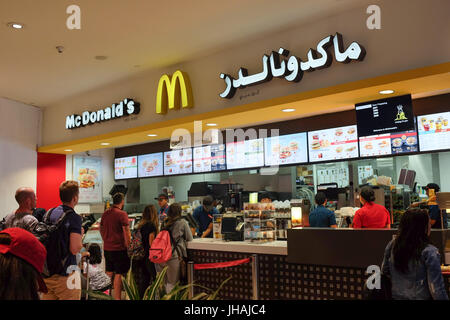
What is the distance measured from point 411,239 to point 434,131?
3474 millimetres

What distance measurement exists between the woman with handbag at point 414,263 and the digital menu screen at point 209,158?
5.40 m

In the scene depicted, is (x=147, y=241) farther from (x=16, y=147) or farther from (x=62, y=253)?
(x=16, y=147)

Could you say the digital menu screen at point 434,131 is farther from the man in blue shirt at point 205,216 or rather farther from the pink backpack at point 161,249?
the pink backpack at point 161,249

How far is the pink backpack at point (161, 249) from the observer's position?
4977 millimetres

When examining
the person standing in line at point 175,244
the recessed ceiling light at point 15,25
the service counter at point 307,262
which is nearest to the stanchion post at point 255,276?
the service counter at point 307,262

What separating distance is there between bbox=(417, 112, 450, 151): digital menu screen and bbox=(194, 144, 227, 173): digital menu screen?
3.55 m

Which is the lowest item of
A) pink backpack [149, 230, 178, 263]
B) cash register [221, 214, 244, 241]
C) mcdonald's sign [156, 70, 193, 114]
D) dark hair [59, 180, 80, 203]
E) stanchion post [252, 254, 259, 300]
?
stanchion post [252, 254, 259, 300]

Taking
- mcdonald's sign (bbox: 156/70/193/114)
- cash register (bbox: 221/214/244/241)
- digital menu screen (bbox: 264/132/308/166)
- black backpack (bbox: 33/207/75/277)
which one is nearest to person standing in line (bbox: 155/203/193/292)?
cash register (bbox: 221/214/244/241)

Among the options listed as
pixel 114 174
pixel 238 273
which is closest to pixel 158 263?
pixel 238 273

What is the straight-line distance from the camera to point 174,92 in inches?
256

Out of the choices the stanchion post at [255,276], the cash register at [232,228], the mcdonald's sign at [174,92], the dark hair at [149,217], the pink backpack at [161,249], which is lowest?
the stanchion post at [255,276]

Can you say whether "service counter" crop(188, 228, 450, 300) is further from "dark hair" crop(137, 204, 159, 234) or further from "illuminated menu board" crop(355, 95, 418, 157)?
"illuminated menu board" crop(355, 95, 418, 157)

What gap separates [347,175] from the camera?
24.3ft

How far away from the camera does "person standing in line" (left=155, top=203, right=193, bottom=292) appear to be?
16.9 ft
